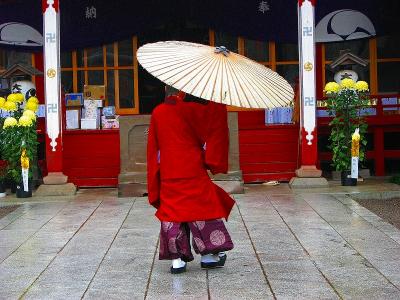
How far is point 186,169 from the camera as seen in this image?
624 centimetres

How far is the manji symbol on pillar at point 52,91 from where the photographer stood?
11.8 metres

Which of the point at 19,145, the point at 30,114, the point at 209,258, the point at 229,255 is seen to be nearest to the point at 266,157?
the point at 30,114

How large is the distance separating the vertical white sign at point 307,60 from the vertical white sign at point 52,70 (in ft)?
13.1

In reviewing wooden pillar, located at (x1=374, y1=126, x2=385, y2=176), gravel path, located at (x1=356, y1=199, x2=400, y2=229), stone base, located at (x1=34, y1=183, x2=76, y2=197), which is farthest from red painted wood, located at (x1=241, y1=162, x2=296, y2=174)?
stone base, located at (x1=34, y1=183, x2=76, y2=197)

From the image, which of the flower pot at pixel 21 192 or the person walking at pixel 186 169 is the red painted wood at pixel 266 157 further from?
the person walking at pixel 186 169

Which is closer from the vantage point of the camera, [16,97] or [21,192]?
[21,192]

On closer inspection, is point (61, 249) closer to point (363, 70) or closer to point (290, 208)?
point (290, 208)

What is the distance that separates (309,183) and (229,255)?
4987mm

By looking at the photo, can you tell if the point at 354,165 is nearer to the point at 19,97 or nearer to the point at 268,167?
the point at 268,167

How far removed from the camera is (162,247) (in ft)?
20.9

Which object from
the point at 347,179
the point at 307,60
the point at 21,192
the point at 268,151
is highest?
the point at 307,60

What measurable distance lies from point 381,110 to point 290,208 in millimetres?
3984

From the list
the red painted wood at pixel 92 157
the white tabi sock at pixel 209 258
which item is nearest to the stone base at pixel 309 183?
the red painted wood at pixel 92 157

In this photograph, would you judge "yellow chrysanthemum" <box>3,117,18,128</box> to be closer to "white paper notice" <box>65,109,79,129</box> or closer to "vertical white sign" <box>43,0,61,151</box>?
"vertical white sign" <box>43,0,61,151</box>
